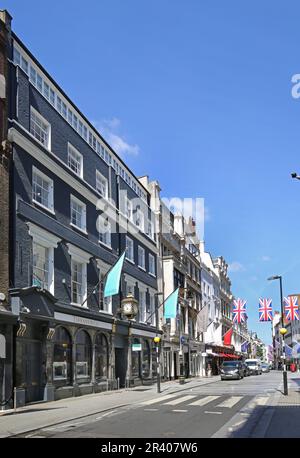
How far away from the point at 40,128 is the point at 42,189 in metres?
3.11

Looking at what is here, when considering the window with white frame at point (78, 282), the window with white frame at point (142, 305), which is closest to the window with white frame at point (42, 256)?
the window with white frame at point (78, 282)

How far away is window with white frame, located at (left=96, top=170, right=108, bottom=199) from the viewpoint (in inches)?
1329

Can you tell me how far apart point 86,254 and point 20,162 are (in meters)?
7.99

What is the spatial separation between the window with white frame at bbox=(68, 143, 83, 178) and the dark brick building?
2.6 inches

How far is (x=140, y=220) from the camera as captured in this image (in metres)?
42.5

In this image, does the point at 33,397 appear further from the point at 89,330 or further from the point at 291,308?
the point at 291,308

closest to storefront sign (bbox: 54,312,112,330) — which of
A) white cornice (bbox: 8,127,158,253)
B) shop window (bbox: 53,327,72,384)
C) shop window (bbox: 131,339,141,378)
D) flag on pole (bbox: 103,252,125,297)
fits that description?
shop window (bbox: 53,327,72,384)

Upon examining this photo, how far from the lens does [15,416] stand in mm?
17859

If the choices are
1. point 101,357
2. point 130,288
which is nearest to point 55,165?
point 101,357

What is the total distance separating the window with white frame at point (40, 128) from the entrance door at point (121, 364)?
14546 mm

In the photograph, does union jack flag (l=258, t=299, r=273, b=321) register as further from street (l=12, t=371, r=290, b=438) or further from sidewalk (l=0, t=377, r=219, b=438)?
street (l=12, t=371, r=290, b=438)

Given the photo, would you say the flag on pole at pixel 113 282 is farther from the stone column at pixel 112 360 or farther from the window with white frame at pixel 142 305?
the window with white frame at pixel 142 305

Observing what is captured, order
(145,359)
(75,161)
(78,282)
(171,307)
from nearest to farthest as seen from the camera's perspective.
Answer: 1. (78,282)
2. (75,161)
3. (171,307)
4. (145,359)

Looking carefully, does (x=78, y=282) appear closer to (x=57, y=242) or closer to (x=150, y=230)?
(x=57, y=242)
